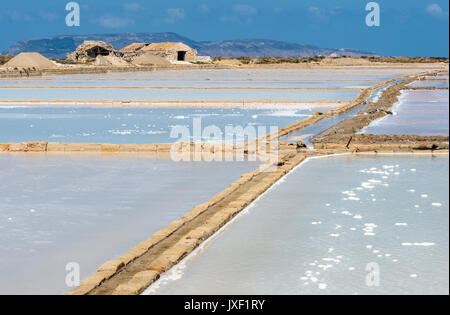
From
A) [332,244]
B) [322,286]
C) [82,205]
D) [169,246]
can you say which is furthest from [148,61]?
[322,286]

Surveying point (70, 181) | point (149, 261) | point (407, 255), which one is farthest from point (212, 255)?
point (70, 181)

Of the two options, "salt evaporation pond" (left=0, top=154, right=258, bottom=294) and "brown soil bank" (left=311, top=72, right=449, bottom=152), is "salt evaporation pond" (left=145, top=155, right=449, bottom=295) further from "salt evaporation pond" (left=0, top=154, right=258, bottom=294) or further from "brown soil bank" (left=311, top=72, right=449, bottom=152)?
"brown soil bank" (left=311, top=72, right=449, bottom=152)

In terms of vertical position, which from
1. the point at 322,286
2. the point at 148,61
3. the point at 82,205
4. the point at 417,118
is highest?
the point at 148,61

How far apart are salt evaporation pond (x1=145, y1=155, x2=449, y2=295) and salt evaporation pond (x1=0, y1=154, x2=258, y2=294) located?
746 mm

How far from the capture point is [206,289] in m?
4.39

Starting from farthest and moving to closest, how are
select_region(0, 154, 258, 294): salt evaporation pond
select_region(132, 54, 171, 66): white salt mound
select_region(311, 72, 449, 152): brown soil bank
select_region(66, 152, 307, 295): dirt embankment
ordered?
1. select_region(132, 54, 171, 66): white salt mound
2. select_region(311, 72, 449, 152): brown soil bank
3. select_region(0, 154, 258, 294): salt evaporation pond
4. select_region(66, 152, 307, 295): dirt embankment

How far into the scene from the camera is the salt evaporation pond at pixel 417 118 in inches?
527

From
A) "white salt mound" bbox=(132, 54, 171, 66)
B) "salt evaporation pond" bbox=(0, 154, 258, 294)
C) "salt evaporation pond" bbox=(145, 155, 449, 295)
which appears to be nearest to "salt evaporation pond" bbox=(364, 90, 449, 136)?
"salt evaporation pond" bbox=(0, 154, 258, 294)

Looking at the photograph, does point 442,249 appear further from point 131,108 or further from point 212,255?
point 131,108

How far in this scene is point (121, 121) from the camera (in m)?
16.6

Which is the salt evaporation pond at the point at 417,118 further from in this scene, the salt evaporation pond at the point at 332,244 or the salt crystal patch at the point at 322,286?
the salt crystal patch at the point at 322,286

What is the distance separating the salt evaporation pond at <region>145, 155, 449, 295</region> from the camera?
448 cm

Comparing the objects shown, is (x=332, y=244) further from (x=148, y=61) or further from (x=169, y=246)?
(x=148, y=61)

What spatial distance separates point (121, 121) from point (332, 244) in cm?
1178
